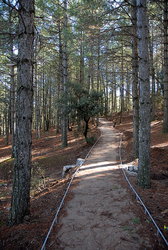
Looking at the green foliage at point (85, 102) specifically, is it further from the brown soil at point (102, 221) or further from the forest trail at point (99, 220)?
the brown soil at point (102, 221)

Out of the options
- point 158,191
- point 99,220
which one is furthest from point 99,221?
point 158,191

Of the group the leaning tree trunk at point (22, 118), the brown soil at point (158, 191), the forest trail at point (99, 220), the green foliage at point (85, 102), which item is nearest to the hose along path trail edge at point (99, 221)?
the forest trail at point (99, 220)

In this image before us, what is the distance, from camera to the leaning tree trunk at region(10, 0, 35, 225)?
11.4ft

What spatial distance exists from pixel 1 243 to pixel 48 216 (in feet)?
3.54

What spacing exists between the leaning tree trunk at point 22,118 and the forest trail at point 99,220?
3.27ft

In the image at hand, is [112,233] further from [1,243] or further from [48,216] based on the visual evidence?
[1,243]

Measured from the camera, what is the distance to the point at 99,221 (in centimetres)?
342

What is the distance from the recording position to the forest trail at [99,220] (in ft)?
9.13

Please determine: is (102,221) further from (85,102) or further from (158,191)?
(85,102)

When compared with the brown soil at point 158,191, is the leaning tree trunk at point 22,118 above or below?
above

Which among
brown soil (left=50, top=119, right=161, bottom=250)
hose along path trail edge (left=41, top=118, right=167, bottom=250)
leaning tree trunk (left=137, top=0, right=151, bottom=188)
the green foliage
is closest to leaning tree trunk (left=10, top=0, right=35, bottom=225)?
hose along path trail edge (left=41, top=118, right=167, bottom=250)

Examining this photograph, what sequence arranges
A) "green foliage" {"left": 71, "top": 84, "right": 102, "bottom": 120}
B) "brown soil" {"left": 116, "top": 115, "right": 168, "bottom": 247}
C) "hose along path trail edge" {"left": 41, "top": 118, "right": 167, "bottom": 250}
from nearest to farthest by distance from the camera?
1. "hose along path trail edge" {"left": 41, "top": 118, "right": 167, "bottom": 250}
2. "brown soil" {"left": 116, "top": 115, "right": 168, "bottom": 247}
3. "green foliage" {"left": 71, "top": 84, "right": 102, "bottom": 120}

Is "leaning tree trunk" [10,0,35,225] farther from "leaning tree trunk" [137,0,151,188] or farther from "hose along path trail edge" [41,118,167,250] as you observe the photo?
"leaning tree trunk" [137,0,151,188]

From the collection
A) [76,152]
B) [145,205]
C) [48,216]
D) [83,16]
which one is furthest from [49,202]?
[83,16]
